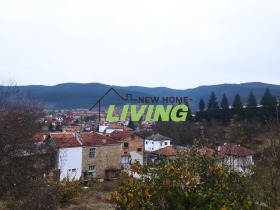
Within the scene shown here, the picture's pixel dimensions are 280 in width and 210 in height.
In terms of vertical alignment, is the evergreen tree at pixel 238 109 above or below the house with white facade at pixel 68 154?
above

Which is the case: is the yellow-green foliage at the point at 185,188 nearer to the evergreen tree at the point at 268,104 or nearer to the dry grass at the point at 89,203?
the dry grass at the point at 89,203

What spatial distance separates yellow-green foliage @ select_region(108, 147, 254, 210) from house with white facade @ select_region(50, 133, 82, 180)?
65.9ft

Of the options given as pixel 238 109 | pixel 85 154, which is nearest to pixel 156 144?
pixel 238 109

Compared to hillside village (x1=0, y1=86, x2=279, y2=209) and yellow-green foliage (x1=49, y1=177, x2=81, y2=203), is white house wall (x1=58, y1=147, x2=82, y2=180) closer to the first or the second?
hillside village (x1=0, y1=86, x2=279, y2=209)

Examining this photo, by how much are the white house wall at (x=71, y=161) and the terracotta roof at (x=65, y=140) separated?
0.34 meters

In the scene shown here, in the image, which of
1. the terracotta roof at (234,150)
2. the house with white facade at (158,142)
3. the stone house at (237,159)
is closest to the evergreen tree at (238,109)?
the house with white facade at (158,142)

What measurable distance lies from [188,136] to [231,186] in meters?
39.2

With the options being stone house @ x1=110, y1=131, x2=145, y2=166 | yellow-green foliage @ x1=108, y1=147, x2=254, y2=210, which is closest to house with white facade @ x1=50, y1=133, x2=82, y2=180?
stone house @ x1=110, y1=131, x2=145, y2=166

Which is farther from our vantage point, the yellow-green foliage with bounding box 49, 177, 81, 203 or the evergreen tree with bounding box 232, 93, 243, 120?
the evergreen tree with bounding box 232, 93, 243, 120

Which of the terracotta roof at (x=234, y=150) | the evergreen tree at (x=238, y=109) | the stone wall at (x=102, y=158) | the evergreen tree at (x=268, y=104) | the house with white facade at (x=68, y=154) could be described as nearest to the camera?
the terracotta roof at (x=234, y=150)

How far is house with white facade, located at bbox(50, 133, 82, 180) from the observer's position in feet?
78.0

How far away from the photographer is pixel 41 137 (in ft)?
81.5

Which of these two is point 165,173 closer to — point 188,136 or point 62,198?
point 62,198

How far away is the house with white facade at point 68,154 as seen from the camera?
2377 centimetres
